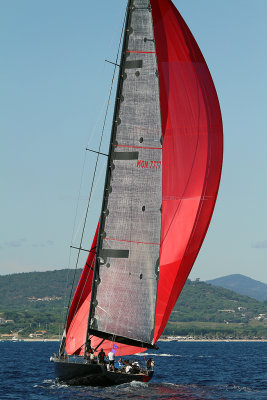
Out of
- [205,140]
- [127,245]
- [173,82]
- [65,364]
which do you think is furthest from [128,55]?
[65,364]

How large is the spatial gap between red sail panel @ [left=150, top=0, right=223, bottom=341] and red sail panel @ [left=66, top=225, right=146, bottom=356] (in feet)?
8.92

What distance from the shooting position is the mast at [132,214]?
38.2m

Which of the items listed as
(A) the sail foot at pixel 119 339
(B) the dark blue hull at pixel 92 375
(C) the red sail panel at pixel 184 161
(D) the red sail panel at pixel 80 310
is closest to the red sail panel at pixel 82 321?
Result: (D) the red sail panel at pixel 80 310

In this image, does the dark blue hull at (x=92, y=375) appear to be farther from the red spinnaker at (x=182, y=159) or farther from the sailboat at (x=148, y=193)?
the red spinnaker at (x=182, y=159)

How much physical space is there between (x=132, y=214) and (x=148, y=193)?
4.39 ft

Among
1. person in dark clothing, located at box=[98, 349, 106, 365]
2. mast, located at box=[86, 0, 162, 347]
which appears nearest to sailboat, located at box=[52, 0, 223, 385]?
mast, located at box=[86, 0, 162, 347]

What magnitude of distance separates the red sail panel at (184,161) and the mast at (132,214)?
153 centimetres

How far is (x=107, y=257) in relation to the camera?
38500mm

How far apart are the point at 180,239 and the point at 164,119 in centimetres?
646

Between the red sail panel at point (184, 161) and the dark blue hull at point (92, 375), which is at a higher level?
the red sail panel at point (184, 161)

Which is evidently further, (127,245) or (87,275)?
(87,275)

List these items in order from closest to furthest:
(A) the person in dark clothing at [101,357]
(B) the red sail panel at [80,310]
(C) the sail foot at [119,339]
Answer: (A) the person in dark clothing at [101,357], (C) the sail foot at [119,339], (B) the red sail panel at [80,310]

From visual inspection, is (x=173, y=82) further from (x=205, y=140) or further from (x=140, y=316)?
(x=140, y=316)

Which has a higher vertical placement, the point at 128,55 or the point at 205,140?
the point at 128,55
